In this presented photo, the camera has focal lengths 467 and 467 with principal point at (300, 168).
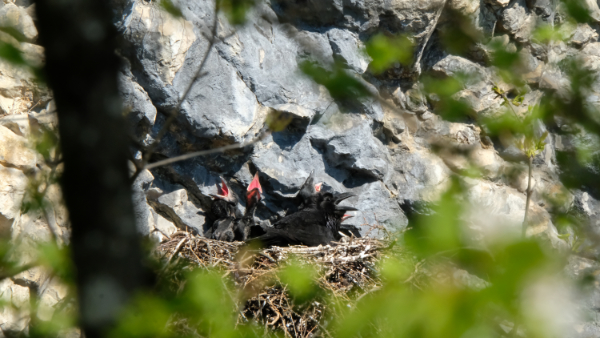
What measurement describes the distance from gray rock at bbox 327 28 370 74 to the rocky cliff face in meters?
0.01

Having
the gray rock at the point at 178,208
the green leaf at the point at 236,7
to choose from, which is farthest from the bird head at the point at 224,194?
the green leaf at the point at 236,7

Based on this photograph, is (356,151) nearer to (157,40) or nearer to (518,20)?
(157,40)

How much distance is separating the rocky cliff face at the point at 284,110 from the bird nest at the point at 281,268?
2.03 ft

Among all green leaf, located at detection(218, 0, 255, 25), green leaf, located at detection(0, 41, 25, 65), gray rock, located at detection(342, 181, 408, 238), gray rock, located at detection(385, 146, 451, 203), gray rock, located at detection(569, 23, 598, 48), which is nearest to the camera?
green leaf, located at detection(0, 41, 25, 65)

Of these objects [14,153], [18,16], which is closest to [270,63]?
[18,16]

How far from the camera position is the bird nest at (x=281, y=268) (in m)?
3.50

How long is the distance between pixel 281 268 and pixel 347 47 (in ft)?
8.81

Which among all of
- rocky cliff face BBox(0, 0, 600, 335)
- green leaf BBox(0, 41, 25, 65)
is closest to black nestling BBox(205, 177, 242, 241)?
rocky cliff face BBox(0, 0, 600, 335)

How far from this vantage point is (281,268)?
3.26m

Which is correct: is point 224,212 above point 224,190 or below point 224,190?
below

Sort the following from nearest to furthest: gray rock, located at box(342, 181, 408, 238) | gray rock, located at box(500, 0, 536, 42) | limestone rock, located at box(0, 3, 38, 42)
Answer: limestone rock, located at box(0, 3, 38, 42) < gray rock, located at box(342, 181, 408, 238) < gray rock, located at box(500, 0, 536, 42)

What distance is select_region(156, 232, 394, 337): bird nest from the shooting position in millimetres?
3504

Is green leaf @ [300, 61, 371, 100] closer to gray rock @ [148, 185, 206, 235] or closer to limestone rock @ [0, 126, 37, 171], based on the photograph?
limestone rock @ [0, 126, 37, 171]

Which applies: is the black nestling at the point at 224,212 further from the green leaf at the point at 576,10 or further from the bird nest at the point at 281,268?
the green leaf at the point at 576,10
